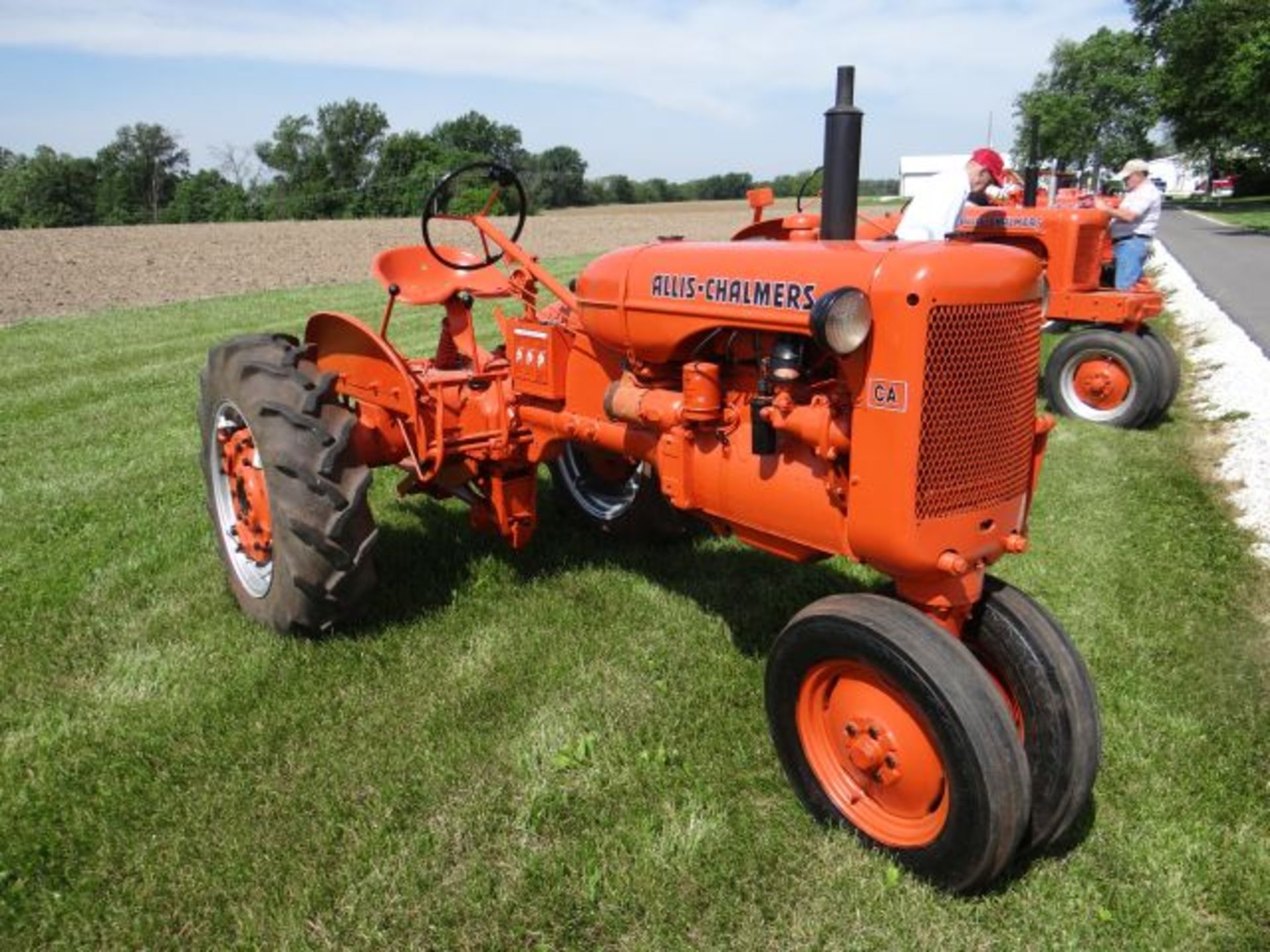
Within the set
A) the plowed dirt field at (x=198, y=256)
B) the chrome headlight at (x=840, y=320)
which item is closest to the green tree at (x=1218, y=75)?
the plowed dirt field at (x=198, y=256)

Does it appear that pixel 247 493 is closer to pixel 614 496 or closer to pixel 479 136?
pixel 614 496

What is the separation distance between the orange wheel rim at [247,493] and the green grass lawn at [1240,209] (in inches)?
1219

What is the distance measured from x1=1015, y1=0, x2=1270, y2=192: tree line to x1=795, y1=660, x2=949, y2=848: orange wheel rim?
297 inches

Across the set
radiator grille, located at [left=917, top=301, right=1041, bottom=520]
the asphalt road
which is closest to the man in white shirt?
the asphalt road

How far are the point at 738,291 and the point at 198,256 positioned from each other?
22076mm

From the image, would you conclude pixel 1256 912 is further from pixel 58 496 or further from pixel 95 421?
pixel 95 421

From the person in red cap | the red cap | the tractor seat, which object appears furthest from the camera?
the red cap

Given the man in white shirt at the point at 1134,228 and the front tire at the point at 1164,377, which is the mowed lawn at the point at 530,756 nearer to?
the front tire at the point at 1164,377

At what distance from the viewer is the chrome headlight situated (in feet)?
7.75

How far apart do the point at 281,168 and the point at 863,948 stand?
2797 inches

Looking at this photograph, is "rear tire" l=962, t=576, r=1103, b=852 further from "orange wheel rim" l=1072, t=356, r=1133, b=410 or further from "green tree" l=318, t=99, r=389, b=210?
"green tree" l=318, t=99, r=389, b=210

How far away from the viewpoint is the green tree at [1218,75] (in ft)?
98.5

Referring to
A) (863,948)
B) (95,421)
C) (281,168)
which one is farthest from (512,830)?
(281,168)

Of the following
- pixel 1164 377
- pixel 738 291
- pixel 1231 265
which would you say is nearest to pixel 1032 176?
pixel 1164 377
